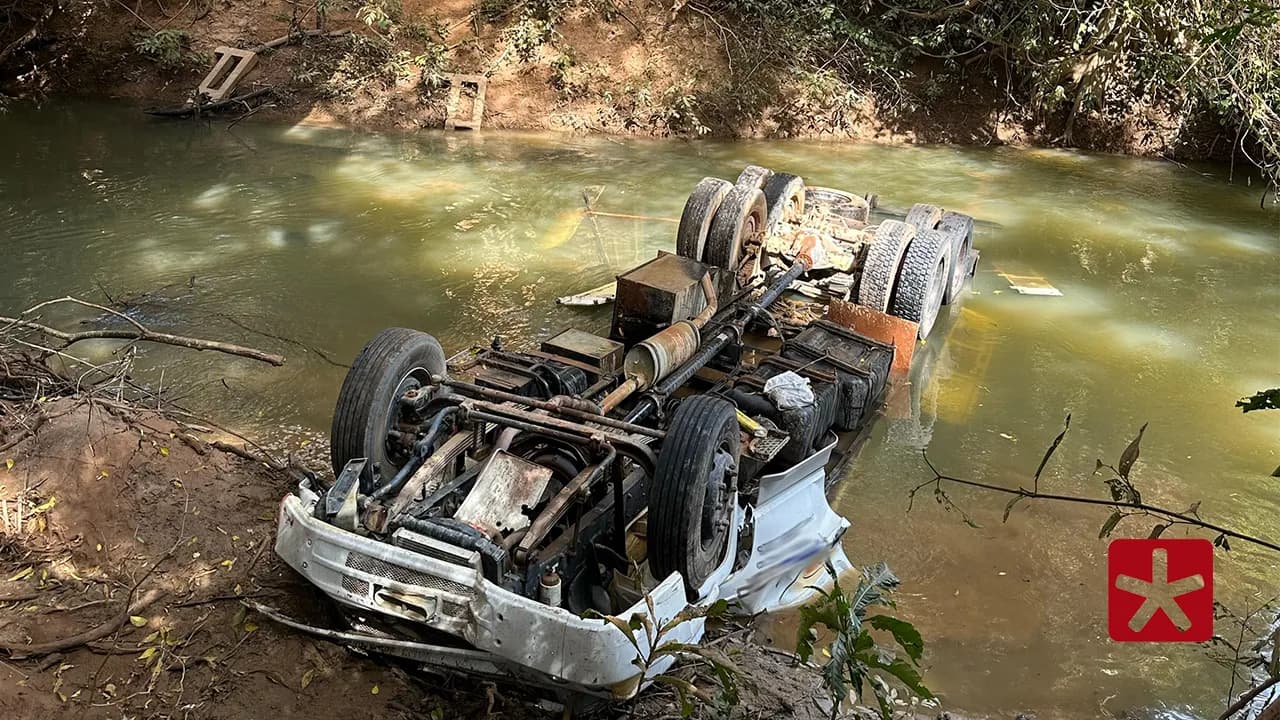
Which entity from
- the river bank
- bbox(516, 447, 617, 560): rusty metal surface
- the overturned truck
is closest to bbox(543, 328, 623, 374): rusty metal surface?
the overturned truck

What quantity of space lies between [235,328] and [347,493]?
14.0 ft

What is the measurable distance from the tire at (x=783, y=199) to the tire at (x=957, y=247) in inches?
49.0

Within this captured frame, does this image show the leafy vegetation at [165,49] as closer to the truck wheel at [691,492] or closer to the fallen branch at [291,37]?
the fallen branch at [291,37]

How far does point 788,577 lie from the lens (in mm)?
4922

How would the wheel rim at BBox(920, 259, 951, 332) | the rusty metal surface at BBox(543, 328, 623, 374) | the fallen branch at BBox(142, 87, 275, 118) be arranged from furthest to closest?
the fallen branch at BBox(142, 87, 275, 118) < the wheel rim at BBox(920, 259, 951, 332) < the rusty metal surface at BBox(543, 328, 623, 374)

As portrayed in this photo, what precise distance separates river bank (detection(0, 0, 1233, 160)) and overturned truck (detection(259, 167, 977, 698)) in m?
9.34

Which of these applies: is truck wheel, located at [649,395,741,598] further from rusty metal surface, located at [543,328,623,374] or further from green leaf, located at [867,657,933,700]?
rusty metal surface, located at [543,328,623,374]

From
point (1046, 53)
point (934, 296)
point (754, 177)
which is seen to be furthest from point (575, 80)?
point (934, 296)

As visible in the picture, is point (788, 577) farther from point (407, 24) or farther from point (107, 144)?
point (407, 24)

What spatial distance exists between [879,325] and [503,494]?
394 centimetres

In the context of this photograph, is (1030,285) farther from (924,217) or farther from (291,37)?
(291,37)

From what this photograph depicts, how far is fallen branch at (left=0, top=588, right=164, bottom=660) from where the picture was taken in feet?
12.3

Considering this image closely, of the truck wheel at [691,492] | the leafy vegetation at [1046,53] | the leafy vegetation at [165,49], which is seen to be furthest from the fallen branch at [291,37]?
the truck wheel at [691,492]

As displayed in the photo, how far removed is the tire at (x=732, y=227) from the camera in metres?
7.71
